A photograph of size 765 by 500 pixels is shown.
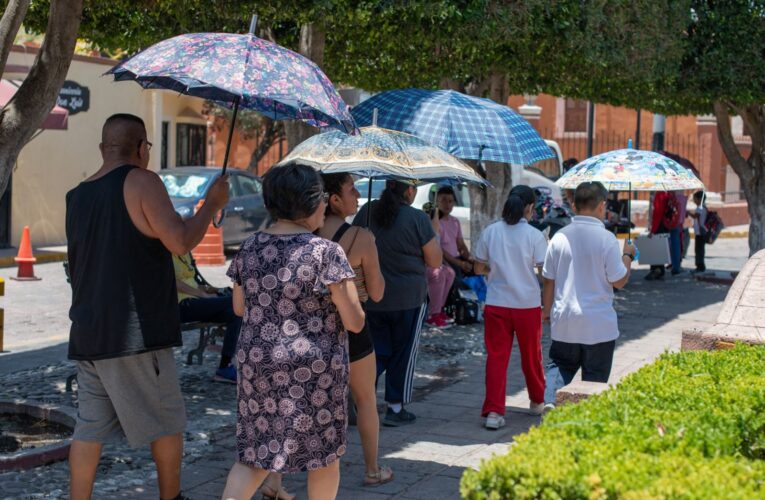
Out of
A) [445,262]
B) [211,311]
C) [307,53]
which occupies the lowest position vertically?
[211,311]

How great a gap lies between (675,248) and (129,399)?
14.9m

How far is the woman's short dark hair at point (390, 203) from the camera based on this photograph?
24.6 ft

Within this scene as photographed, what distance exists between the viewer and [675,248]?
61.2ft

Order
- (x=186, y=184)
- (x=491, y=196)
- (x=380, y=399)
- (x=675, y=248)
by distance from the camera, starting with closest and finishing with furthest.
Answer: (x=380, y=399)
(x=491, y=196)
(x=675, y=248)
(x=186, y=184)

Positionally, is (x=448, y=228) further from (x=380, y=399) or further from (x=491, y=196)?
(x=380, y=399)

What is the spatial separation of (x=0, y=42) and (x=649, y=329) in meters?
8.27

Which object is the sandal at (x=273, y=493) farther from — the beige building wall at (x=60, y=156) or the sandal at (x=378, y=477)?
the beige building wall at (x=60, y=156)

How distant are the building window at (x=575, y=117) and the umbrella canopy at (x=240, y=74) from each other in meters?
30.8

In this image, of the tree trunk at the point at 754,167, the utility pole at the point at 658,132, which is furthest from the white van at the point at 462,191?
the tree trunk at the point at 754,167

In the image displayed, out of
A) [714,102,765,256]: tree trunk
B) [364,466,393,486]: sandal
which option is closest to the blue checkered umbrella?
[364,466,393,486]: sandal

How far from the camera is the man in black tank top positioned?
503 cm

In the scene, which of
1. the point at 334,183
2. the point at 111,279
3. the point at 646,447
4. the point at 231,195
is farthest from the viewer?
the point at 231,195

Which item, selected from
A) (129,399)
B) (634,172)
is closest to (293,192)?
(129,399)

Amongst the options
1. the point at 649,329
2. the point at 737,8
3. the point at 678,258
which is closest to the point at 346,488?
the point at 649,329
